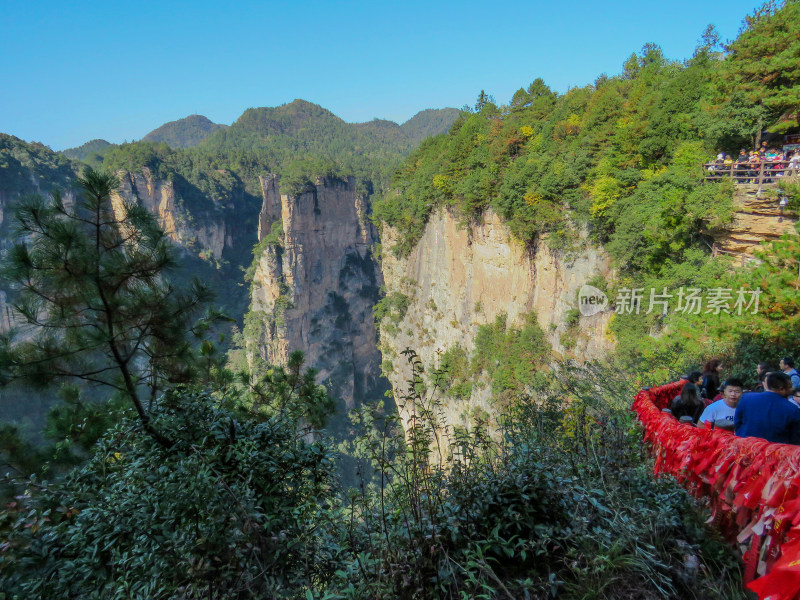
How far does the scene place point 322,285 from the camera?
1618 inches

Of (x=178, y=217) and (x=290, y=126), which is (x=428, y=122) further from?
(x=178, y=217)

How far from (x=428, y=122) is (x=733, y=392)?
147370mm

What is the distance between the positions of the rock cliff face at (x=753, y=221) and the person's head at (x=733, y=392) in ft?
19.5

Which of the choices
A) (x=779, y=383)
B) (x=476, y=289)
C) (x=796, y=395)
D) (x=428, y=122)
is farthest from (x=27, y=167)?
(x=428, y=122)

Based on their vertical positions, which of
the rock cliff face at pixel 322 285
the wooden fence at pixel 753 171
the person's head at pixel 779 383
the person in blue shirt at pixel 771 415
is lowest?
the rock cliff face at pixel 322 285

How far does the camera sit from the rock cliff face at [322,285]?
37.8 m

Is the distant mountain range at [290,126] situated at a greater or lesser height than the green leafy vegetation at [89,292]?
greater

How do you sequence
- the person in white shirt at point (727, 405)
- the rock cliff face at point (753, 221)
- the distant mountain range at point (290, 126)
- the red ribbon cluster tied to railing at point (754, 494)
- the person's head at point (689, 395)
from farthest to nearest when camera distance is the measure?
the distant mountain range at point (290, 126) < the rock cliff face at point (753, 221) < the person's head at point (689, 395) < the person in white shirt at point (727, 405) < the red ribbon cluster tied to railing at point (754, 494)

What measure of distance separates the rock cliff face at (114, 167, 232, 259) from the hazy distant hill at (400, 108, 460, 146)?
82202 mm

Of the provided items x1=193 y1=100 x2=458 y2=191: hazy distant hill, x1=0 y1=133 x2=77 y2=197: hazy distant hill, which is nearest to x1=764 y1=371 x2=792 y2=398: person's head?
x1=193 y1=100 x2=458 y2=191: hazy distant hill

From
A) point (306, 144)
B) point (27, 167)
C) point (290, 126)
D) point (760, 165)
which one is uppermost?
point (290, 126)

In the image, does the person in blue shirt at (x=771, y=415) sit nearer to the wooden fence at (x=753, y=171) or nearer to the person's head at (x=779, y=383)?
the person's head at (x=779, y=383)

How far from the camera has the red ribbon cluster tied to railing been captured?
5.05ft

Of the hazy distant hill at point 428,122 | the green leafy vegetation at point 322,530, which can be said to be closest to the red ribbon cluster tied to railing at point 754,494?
the green leafy vegetation at point 322,530
